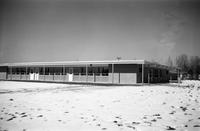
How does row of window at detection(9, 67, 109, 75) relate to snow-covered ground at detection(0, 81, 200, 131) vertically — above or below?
above

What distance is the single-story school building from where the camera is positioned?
67.7 feet

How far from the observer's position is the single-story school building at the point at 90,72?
2064 centimetres

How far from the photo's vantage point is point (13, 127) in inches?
183

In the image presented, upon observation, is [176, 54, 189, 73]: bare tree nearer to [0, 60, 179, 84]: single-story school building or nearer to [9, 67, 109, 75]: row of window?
[0, 60, 179, 84]: single-story school building

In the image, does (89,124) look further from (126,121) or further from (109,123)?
(126,121)

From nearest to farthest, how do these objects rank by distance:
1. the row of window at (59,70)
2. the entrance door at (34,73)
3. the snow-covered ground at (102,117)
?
1. the snow-covered ground at (102,117)
2. the row of window at (59,70)
3. the entrance door at (34,73)

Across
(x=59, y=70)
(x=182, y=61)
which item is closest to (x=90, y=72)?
(x=59, y=70)

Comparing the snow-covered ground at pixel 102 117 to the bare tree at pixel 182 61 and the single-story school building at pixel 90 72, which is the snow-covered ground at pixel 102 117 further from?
the bare tree at pixel 182 61

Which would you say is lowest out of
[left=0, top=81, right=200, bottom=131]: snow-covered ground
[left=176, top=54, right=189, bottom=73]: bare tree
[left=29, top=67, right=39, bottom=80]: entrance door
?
[left=0, top=81, right=200, bottom=131]: snow-covered ground

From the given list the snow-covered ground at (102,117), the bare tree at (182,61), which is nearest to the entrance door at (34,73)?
the snow-covered ground at (102,117)

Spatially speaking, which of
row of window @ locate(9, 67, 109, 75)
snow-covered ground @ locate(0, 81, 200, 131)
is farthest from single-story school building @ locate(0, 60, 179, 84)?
snow-covered ground @ locate(0, 81, 200, 131)

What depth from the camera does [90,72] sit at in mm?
23938

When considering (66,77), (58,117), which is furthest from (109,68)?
(58,117)

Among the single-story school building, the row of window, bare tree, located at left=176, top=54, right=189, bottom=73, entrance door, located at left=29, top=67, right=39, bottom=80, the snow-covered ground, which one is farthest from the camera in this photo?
bare tree, located at left=176, top=54, right=189, bottom=73
